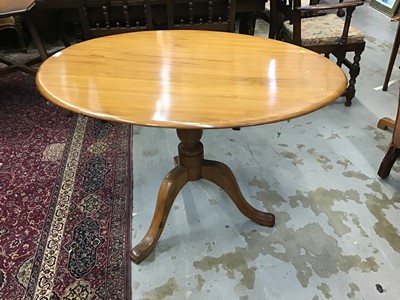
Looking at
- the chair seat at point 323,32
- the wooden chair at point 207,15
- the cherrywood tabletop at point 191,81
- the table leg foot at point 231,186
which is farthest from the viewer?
the chair seat at point 323,32

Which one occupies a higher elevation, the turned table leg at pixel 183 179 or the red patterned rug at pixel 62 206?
the turned table leg at pixel 183 179

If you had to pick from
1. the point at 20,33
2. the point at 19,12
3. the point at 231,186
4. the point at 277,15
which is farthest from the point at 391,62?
the point at 20,33

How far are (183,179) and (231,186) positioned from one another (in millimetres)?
215

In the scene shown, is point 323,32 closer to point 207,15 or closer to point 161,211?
point 207,15

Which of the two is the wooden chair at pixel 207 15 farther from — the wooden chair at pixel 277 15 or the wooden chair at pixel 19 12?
the wooden chair at pixel 19 12

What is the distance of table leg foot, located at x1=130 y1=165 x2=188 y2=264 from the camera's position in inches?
56.2

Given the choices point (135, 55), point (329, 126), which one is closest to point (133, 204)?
point (135, 55)

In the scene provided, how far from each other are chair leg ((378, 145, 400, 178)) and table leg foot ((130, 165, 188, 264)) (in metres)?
1.02

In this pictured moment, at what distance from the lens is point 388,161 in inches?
70.2

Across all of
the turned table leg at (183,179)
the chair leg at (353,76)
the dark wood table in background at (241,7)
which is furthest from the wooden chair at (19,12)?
the chair leg at (353,76)

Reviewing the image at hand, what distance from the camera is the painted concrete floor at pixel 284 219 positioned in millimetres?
1347

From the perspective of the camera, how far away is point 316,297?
1.30 m

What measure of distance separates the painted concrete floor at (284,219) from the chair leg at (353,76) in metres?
0.13

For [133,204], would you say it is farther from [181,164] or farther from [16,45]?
[16,45]
